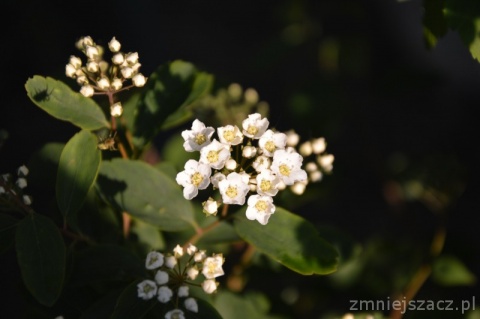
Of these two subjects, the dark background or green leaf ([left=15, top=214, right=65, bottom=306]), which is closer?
green leaf ([left=15, top=214, right=65, bottom=306])

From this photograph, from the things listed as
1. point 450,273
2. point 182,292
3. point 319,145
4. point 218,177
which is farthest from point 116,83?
point 450,273

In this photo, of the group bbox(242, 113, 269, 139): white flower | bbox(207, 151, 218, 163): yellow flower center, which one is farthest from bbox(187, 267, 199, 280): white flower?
bbox(242, 113, 269, 139): white flower

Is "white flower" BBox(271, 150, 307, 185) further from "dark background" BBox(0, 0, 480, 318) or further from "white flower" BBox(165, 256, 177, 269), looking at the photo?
"dark background" BBox(0, 0, 480, 318)

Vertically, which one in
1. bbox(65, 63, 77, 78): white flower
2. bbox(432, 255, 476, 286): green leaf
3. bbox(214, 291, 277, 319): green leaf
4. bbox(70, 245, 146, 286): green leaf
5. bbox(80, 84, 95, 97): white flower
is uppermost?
bbox(65, 63, 77, 78): white flower

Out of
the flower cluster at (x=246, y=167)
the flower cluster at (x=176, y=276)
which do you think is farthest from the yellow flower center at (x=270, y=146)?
the flower cluster at (x=176, y=276)

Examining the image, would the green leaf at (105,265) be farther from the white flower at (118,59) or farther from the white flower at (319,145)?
the white flower at (319,145)

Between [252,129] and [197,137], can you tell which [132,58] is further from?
[252,129]

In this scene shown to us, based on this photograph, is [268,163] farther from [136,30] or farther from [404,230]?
[136,30]
